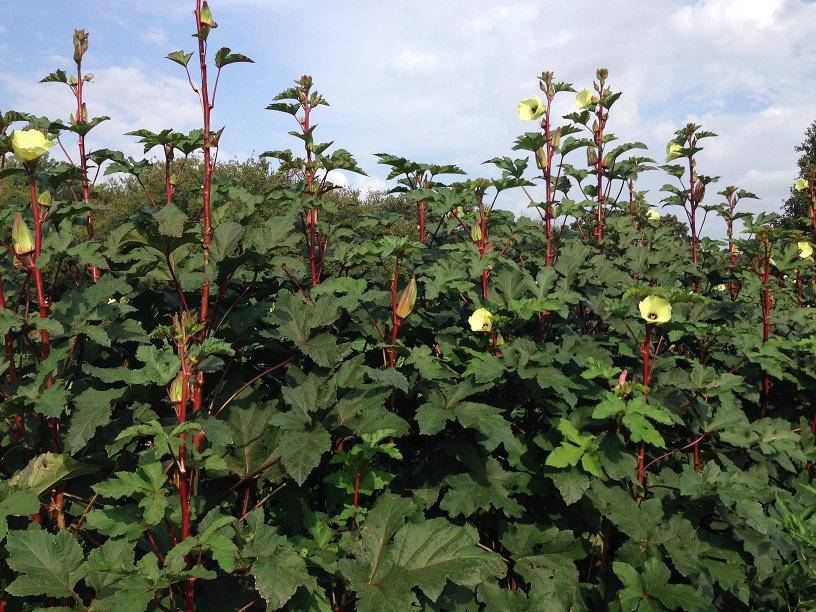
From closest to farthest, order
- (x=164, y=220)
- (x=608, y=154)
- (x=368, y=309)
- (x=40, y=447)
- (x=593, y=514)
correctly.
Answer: (x=164, y=220), (x=40, y=447), (x=593, y=514), (x=368, y=309), (x=608, y=154)

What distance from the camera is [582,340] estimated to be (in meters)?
2.79

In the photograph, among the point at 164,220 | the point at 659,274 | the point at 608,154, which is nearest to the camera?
the point at 164,220

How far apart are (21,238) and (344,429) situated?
4.43 feet

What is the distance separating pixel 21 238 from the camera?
2.09 metres

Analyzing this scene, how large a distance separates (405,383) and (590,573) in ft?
4.63

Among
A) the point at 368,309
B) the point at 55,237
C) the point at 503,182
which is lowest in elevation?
the point at 368,309

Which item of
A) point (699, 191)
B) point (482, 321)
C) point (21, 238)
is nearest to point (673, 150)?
point (699, 191)

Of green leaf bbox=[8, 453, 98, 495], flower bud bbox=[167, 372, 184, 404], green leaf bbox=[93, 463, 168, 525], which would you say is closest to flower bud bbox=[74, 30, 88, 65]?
green leaf bbox=[8, 453, 98, 495]

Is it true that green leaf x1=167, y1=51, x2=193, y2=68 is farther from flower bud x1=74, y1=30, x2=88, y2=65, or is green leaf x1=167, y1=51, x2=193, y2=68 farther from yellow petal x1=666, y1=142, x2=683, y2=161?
yellow petal x1=666, y1=142, x2=683, y2=161

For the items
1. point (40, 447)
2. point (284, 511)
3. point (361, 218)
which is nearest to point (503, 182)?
point (361, 218)

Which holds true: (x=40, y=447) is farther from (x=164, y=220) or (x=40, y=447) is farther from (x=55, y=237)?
(x=164, y=220)

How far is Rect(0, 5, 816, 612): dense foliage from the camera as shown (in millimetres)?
1861

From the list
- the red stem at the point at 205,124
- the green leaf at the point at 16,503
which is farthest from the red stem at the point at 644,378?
the green leaf at the point at 16,503

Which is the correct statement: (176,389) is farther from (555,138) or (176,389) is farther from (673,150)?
(673,150)
